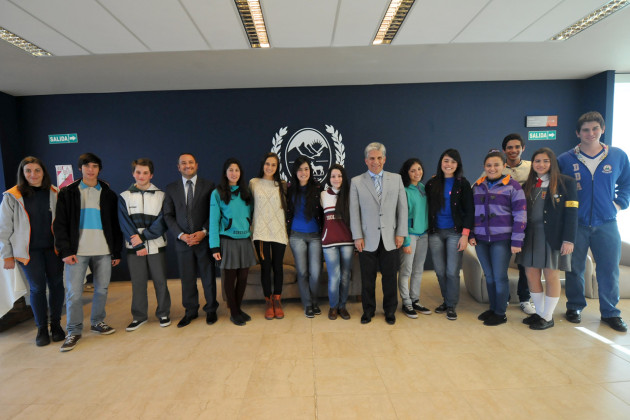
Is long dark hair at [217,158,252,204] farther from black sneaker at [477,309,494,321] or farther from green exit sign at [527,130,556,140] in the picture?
green exit sign at [527,130,556,140]

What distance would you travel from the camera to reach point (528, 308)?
3379 millimetres

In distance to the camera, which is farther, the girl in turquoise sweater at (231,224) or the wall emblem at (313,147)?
the wall emblem at (313,147)

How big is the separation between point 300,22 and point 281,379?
3.19m

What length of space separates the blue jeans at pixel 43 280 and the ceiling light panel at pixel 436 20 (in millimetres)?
4243

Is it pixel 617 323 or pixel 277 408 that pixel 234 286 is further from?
pixel 617 323

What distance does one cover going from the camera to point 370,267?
3.16 meters

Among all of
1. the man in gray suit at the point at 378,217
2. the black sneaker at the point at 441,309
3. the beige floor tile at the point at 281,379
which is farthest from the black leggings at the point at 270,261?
Answer: the black sneaker at the point at 441,309

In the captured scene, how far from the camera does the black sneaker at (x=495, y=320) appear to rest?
10.3ft

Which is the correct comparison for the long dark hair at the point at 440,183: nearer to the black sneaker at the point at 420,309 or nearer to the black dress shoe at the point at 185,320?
the black sneaker at the point at 420,309

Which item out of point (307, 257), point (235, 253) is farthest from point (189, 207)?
point (307, 257)

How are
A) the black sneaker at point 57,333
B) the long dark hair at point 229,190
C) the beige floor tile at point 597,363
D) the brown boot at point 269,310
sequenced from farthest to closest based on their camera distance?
the brown boot at point 269,310 → the long dark hair at point 229,190 → the black sneaker at point 57,333 → the beige floor tile at point 597,363

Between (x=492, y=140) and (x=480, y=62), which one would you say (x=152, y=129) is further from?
(x=492, y=140)

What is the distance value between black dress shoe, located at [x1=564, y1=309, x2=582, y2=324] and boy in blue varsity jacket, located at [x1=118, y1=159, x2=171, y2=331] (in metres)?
4.28

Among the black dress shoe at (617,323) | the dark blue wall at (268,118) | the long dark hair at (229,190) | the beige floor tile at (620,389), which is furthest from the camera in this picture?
the dark blue wall at (268,118)
